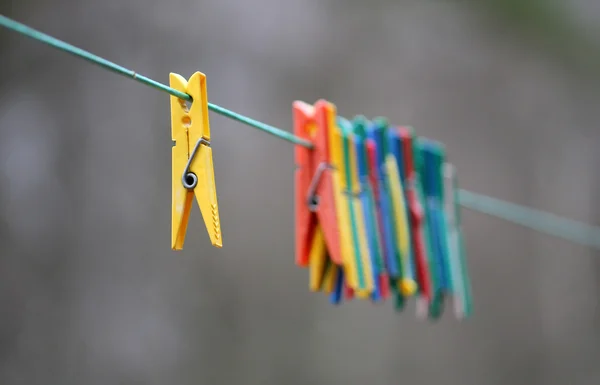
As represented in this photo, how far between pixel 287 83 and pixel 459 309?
0.67 metres

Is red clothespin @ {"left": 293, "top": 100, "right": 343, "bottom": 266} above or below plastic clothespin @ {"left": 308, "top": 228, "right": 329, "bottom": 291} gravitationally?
above

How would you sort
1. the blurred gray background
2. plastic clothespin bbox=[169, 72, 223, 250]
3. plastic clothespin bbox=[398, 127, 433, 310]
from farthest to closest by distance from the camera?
the blurred gray background
plastic clothespin bbox=[398, 127, 433, 310]
plastic clothespin bbox=[169, 72, 223, 250]

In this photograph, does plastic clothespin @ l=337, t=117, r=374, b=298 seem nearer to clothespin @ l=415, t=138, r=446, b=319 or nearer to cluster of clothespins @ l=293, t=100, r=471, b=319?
cluster of clothespins @ l=293, t=100, r=471, b=319

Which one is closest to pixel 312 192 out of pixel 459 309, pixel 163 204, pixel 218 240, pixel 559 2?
pixel 218 240

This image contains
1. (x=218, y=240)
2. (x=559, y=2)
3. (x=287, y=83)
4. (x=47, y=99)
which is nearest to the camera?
(x=218, y=240)

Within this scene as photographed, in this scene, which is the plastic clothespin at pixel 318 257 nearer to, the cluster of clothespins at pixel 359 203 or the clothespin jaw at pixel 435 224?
the cluster of clothespins at pixel 359 203

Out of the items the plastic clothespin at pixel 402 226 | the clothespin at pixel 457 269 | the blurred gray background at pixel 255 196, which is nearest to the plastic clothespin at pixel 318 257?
the plastic clothespin at pixel 402 226

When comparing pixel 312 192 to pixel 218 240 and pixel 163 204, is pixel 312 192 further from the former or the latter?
pixel 163 204

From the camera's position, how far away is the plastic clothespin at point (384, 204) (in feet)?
2.33

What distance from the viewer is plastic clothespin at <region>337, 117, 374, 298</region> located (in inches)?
24.6

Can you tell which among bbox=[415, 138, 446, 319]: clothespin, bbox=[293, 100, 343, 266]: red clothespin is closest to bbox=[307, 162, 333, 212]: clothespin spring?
bbox=[293, 100, 343, 266]: red clothespin

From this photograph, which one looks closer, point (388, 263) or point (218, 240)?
point (218, 240)

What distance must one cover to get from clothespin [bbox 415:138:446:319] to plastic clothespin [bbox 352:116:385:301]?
0.12m

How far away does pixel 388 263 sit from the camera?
71cm
